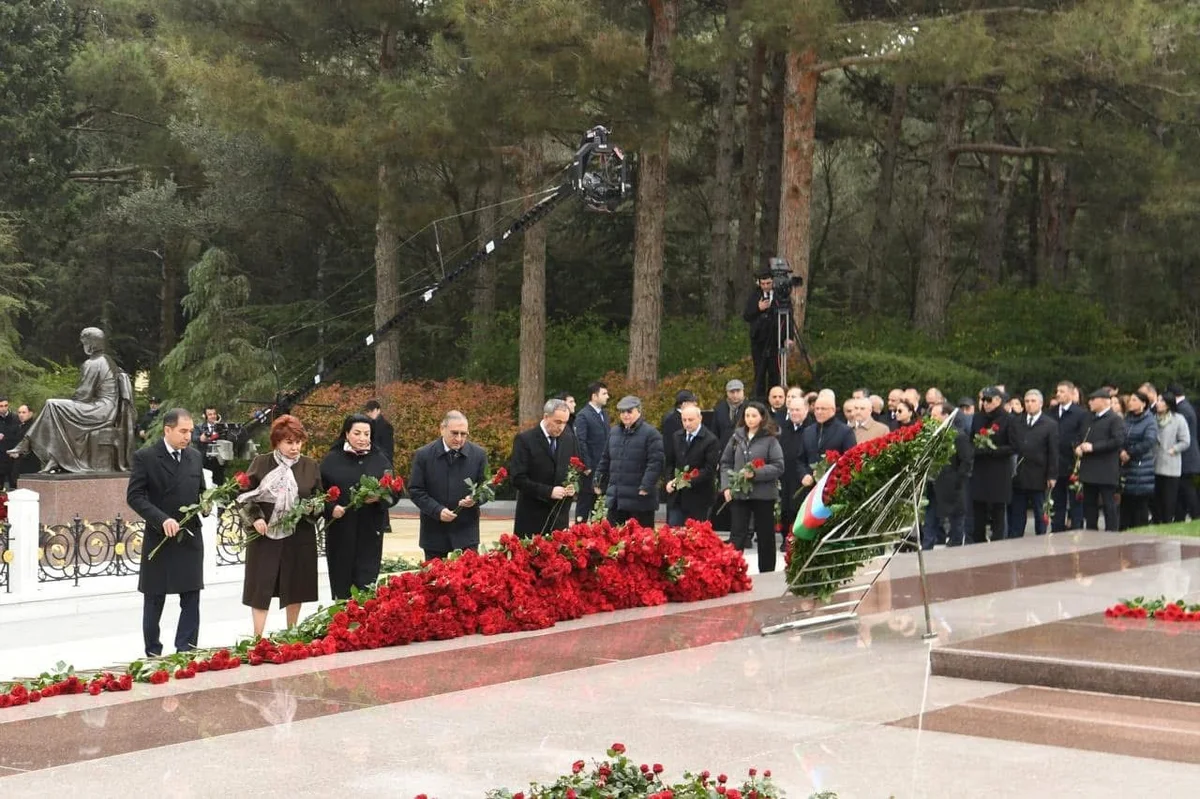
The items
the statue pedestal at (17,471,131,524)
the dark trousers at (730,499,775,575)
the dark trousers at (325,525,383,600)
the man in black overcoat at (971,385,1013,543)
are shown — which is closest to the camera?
the dark trousers at (325,525,383,600)

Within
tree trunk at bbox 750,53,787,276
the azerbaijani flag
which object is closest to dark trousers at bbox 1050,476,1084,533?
the azerbaijani flag

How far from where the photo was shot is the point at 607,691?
803 cm

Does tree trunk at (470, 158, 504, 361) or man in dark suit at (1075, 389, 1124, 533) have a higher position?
tree trunk at (470, 158, 504, 361)

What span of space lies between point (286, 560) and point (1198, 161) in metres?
22.6

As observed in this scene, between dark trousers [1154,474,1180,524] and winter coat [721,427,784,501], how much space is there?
7.17 metres

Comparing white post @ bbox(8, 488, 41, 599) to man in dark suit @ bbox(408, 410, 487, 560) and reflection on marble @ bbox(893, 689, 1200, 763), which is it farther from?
reflection on marble @ bbox(893, 689, 1200, 763)

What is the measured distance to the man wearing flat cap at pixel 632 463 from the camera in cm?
1366

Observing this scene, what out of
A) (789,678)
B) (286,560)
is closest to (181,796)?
(789,678)

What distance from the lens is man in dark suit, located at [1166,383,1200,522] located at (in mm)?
18641

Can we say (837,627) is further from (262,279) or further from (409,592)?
(262,279)

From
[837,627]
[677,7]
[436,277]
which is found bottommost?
[837,627]

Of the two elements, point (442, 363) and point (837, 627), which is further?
Result: point (442, 363)

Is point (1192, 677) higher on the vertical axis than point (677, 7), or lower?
lower

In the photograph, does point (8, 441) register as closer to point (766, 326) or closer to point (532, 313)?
point (532, 313)
